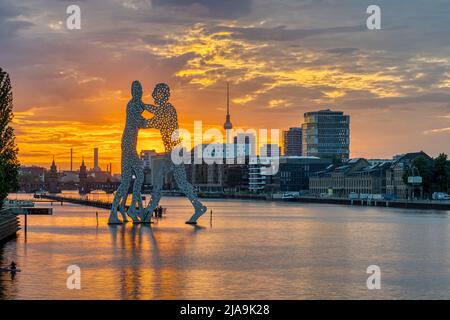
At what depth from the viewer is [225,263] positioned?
196 ft

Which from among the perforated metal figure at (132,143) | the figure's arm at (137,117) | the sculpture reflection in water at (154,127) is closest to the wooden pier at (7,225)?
the perforated metal figure at (132,143)

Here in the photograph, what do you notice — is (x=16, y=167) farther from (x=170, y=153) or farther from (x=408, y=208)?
(x=408, y=208)

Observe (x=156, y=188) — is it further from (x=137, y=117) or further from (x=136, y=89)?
(x=136, y=89)

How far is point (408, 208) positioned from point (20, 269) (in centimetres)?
14256

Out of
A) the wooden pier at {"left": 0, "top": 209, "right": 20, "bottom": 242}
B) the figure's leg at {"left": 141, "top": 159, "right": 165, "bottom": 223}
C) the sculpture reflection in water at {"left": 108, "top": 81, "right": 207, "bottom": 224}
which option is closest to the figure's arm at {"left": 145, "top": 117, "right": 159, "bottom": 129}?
the sculpture reflection in water at {"left": 108, "top": 81, "right": 207, "bottom": 224}

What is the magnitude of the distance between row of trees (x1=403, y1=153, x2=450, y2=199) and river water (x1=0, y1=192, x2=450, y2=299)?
315ft

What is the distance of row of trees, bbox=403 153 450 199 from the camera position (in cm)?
18975

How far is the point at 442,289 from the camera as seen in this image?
1871 inches

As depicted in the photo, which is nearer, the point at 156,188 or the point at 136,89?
the point at 136,89

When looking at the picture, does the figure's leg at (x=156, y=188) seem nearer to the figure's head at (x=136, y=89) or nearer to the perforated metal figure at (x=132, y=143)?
the perforated metal figure at (x=132, y=143)

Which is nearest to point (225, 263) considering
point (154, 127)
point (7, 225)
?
point (7, 225)

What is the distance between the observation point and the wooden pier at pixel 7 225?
76219mm

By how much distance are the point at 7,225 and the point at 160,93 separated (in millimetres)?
21388
